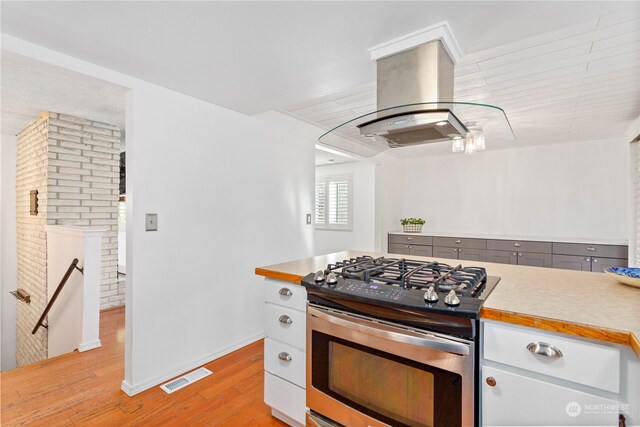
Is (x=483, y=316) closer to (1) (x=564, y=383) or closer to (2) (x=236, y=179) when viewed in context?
(1) (x=564, y=383)

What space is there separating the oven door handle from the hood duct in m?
0.88

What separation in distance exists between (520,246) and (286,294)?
3868 mm

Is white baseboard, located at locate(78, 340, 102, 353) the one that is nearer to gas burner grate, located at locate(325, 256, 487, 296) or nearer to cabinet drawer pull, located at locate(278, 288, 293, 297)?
cabinet drawer pull, located at locate(278, 288, 293, 297)

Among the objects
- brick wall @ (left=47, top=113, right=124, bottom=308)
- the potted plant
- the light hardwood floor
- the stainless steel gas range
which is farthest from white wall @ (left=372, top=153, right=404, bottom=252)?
brick wall @ (left=47, top=113, right=124, bottom=308)

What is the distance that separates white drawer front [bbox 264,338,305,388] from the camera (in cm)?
169

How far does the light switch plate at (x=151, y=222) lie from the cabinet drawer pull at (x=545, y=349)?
2.26 metres

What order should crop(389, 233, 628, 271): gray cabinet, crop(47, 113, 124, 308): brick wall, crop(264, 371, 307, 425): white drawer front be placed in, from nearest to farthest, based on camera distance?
crop(264, 371, 307, 425): white drawer front, crop(47, 113, 124, 308): brick wall, crop(389, 233, 628, 271): gray cabinet

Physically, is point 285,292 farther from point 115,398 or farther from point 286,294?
point 115,398

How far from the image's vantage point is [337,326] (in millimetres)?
1462

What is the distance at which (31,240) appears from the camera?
3938mm

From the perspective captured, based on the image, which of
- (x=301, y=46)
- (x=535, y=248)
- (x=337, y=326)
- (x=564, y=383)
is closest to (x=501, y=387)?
(x=564, y=383)

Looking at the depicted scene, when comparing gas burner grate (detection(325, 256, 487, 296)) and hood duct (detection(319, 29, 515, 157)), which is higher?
hood duct (detection(319, 29, 515, 157))

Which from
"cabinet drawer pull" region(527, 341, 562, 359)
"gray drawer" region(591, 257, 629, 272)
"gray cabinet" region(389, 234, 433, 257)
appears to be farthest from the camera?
"gray cabinet" region(389, 234, 433, 257)

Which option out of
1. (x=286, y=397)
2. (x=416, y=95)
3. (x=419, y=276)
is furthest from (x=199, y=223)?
(x=416, y=95)
